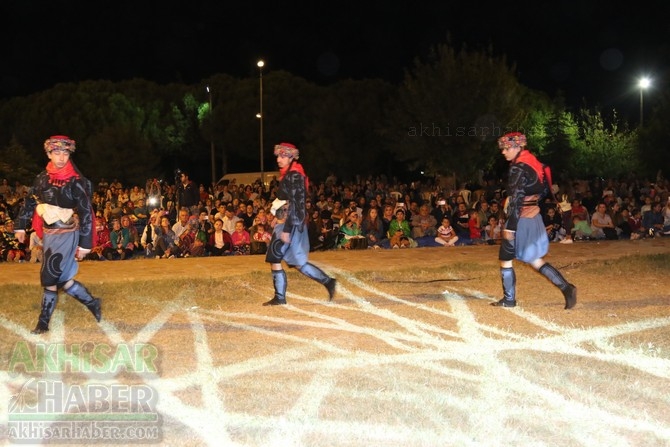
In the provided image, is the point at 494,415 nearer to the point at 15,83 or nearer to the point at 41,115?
the point at 41,115

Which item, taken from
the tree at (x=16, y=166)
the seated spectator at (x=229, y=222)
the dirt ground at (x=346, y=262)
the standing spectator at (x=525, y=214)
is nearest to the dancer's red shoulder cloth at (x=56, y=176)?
the dirt ground at (x=346, y=262)

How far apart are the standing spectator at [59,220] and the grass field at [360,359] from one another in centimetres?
42

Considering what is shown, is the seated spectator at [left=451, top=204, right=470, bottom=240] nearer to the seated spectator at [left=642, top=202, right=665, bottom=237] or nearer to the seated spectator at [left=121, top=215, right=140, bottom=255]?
the seated spectator at [left=642, top=202, right=665, bottom=237]

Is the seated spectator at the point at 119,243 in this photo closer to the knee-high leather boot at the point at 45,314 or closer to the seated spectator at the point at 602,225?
the knee-high leather boot at the point at 45,314

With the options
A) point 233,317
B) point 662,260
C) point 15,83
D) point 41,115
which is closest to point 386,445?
point 233,317

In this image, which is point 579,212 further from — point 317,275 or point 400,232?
point 317,275

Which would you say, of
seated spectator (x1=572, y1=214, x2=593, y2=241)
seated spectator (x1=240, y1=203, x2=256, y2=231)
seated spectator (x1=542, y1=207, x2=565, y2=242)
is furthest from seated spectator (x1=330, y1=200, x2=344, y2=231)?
seated spectator (x1=572, y1=214, x2=593, y2=241)

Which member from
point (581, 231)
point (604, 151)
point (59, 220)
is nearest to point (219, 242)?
point (59, 220)

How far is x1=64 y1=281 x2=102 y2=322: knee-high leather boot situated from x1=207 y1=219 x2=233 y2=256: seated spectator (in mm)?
6377

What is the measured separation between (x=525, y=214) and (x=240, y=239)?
7469 mm

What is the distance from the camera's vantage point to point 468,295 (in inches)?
346

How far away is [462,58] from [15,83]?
47518mm

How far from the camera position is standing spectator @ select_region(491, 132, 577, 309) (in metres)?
7.60

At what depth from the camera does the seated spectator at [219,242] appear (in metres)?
13.8
